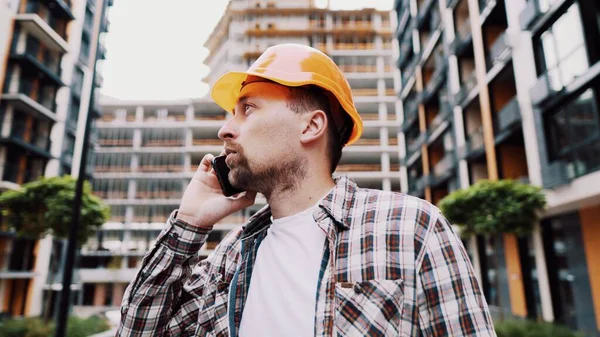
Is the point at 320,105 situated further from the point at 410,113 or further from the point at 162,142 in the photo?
the point at 162,142

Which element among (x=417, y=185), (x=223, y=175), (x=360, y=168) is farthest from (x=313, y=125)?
(x=360, y=168)

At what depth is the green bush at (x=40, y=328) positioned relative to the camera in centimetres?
959

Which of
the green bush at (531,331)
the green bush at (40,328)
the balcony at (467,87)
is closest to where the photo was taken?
the green bush at (531,331)

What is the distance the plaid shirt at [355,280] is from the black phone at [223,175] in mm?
176

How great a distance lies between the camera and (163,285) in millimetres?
1237

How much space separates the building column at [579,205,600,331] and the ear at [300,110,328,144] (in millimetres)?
12415

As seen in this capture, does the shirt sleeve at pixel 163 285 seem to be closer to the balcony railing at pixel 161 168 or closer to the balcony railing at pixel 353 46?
the balcony railing at pixel 161 168

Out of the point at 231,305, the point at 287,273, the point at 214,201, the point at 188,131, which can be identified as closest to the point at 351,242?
the point at 287,273

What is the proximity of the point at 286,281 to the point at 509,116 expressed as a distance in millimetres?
14417

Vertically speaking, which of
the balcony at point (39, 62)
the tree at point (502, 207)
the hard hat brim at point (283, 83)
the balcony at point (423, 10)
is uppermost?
the balcony at point (423, 10)

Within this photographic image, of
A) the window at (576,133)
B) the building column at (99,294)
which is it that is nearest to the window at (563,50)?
the window at (576,133)

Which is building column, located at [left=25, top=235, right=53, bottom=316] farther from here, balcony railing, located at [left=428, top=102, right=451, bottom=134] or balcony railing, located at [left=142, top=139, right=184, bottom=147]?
balcony railing, located at [left=428, top=102, right=451, bottom=134]

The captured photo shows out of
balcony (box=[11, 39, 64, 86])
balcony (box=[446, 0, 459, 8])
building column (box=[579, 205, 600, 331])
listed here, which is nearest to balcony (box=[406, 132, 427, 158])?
balcony (box=[446, 0, 459, 8])

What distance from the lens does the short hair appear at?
1.30 m
